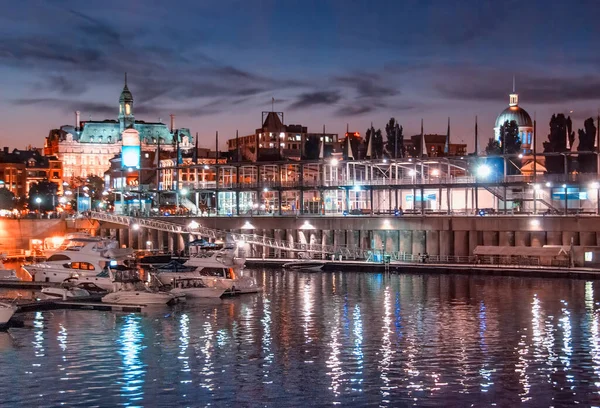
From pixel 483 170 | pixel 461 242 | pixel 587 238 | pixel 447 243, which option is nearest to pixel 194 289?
pixel 447 243

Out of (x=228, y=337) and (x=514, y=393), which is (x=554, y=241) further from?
(x=514, y=393)

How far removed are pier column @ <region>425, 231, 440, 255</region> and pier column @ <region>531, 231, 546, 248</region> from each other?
37.0 ft

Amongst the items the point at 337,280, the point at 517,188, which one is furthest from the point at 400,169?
the point at 337,280

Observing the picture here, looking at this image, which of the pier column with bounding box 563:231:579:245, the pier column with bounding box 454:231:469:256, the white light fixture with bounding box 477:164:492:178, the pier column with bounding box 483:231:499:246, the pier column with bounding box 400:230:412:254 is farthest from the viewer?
the white light fixture with bounding box 477:164:492:178

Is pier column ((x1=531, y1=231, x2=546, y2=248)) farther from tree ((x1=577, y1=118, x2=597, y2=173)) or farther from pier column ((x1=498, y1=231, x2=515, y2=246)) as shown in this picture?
tree ((x1=577, y1=118, x2=597, y2=173))

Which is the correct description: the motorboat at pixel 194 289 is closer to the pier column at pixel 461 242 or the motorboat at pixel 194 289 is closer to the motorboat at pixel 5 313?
the motorboat at pixel 5 313

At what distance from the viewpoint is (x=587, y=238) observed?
97.9 m

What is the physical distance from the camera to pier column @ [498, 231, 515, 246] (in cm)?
10394

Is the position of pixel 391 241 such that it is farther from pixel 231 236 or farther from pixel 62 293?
pixel 62 293

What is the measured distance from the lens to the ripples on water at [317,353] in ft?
127

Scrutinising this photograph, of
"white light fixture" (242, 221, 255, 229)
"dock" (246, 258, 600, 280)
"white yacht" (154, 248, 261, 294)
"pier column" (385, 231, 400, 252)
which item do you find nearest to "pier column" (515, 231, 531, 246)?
"dock" (246, 258, 600, 280)

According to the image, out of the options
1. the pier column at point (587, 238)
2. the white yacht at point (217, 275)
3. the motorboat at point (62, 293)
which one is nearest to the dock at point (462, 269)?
the pier column at point (587, 238)

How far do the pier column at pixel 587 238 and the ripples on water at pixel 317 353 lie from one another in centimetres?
2587

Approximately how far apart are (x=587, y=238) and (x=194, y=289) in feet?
160
